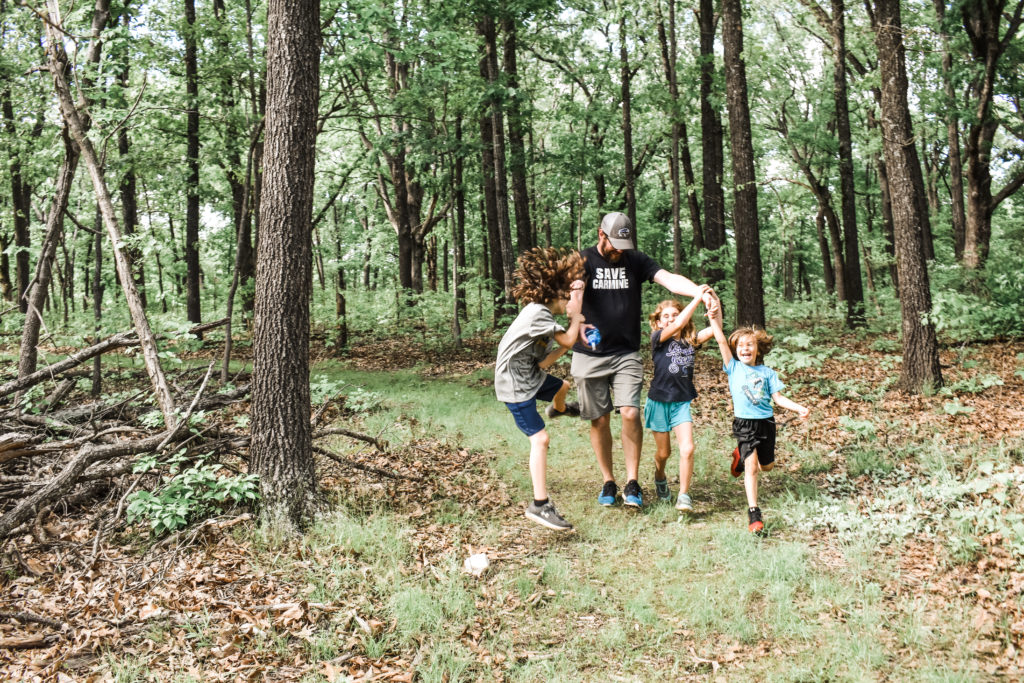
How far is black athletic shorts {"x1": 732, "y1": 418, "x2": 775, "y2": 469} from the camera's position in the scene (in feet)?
17.2

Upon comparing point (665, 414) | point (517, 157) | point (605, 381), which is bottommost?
point (665, 414)

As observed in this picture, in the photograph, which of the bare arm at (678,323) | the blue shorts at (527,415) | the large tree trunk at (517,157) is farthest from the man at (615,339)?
the large tree trunk at (517,157)

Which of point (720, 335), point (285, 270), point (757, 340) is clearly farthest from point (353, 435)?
point (757, 340)

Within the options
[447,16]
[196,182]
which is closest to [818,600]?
[447,16]

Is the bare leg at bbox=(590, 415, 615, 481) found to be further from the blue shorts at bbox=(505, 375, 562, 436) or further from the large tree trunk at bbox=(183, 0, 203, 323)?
the large tree trunk at bbox=(183, 0, 203, 323)

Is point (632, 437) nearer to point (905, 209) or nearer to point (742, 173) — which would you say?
point (905, 209)

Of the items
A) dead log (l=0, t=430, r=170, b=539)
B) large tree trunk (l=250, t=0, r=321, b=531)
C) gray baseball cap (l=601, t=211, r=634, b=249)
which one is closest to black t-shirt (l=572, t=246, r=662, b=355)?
gray baseball cap (l=601, t=211, r=634, b=249)

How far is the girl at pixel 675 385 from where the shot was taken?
5.55 metres

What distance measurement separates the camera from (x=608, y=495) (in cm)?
579

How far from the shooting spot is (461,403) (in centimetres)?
1064

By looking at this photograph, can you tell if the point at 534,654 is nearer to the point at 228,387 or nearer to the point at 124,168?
the point at 228,387

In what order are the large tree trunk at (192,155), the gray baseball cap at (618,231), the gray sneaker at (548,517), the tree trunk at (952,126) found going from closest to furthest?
the gray sneaker at (548,517)
the gray baseball cap at (618,231)
the tree trunk at (952,126)
the large tree trunk at (192,155)

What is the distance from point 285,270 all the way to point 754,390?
4048mm

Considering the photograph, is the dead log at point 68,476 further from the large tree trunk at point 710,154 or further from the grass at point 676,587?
the large tree trunk at point 710,154
